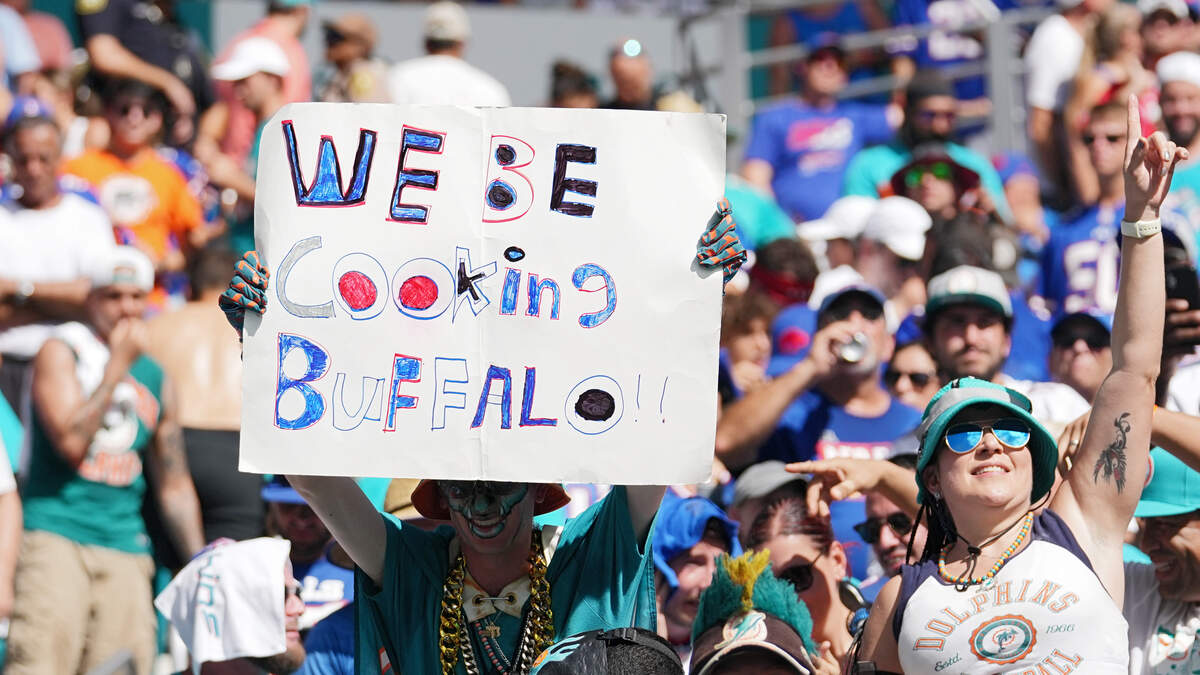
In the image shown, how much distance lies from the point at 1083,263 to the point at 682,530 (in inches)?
118

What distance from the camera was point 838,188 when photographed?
31.0 ft

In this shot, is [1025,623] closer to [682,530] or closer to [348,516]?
[348,516]

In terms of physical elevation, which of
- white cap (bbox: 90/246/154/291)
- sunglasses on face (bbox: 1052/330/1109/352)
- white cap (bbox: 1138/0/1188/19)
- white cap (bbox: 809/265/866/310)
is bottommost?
sunglasses on face (bbox: 1052/330/1109/352)

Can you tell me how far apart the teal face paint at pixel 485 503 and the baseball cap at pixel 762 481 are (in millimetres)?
1358

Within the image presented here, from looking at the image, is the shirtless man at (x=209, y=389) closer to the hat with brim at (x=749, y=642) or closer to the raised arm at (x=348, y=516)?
the raised arm at (x=348, y=516)

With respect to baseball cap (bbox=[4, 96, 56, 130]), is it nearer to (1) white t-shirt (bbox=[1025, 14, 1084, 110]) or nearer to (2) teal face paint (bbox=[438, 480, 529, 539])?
(1) white t-shirt (bbox=[1025, 14, 1084, 110])

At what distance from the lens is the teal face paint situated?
3.91m

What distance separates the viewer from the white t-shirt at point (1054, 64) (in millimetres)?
9273

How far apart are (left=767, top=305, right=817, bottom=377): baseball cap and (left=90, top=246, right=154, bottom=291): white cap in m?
2.27

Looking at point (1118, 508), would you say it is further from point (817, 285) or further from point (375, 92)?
point (375, 92)

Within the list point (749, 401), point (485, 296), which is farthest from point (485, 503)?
point (749, 401)

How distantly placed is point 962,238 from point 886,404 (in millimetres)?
902

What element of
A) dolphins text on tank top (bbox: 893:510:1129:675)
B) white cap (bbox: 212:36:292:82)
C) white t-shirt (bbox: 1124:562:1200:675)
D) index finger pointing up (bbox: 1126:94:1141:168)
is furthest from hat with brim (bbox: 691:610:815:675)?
white cap (bbox: 212:36:292:82)

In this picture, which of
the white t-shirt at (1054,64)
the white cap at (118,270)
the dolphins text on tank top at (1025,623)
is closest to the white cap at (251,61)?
the white cap at (118,270)
